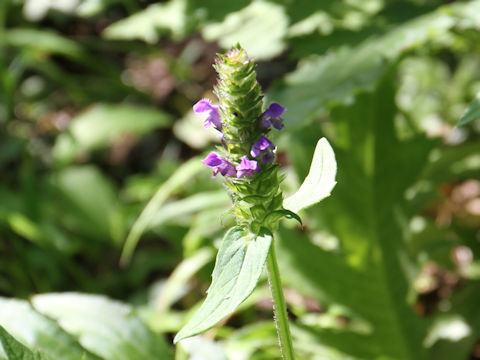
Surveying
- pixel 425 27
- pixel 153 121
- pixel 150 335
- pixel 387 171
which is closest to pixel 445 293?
pixel 387 171

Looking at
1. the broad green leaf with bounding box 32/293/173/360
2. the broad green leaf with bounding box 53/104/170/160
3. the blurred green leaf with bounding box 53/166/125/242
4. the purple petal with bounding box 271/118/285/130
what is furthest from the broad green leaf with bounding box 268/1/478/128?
the broad green leaf with bounding box 53/104/170/160

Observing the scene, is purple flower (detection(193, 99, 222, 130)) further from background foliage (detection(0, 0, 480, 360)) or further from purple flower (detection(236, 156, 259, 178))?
background foliage (detection(0, 0, 480, 360))

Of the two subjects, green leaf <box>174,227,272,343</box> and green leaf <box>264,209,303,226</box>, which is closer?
green leaf <box>174,227,272,343</box>

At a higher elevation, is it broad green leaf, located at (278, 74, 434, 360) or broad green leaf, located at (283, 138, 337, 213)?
broad green leaf, located at (278, 74, 434, 360)

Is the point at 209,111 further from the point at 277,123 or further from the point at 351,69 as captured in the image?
the point at 351,69

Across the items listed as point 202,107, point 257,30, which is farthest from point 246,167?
point 257,30

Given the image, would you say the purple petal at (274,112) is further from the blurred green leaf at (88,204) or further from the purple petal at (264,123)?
the blurred green leaf at (88,204)
